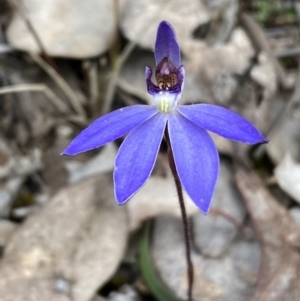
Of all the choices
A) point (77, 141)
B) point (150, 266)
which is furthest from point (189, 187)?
point (150, 266)

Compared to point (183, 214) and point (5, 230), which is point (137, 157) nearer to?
point (183, 214)

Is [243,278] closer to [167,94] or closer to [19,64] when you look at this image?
[167,94]

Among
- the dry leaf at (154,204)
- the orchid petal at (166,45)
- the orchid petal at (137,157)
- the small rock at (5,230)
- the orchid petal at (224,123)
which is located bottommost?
the small rock at (5,230)

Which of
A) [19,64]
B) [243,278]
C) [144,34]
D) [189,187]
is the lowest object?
[243,278]

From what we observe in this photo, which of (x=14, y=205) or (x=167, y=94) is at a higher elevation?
(x=167, y=94)

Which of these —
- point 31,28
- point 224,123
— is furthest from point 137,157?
point 31,28

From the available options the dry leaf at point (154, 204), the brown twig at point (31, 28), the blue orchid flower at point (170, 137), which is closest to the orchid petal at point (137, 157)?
the blue orchid flower at point (170, 137)

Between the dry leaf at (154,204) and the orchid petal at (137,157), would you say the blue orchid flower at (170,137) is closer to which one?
the orchid petal at (137,157)

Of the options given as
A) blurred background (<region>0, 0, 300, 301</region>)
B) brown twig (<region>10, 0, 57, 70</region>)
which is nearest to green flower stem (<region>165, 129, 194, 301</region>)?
blurred background (<region>0, 0, 300, 301</region>)
